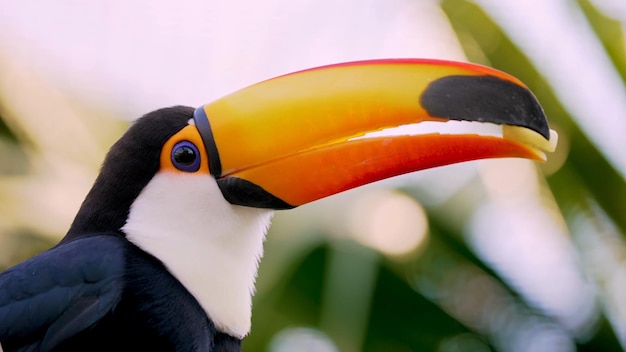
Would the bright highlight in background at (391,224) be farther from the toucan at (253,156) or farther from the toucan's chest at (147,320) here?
the toucan's chest at (147,320)

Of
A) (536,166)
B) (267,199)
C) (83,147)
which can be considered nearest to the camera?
(267,199)

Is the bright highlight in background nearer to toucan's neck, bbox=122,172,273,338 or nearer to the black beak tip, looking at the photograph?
toucan's neck, bbox=122,172,273,338

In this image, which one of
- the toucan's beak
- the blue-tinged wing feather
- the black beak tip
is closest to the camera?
the blue-tinged wing feather

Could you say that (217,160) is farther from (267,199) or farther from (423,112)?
(423,112)

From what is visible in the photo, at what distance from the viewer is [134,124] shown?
2775 mm

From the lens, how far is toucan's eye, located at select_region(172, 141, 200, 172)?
2.67m

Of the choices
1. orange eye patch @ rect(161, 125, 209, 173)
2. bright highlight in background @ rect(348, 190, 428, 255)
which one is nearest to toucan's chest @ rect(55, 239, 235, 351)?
orange eye patch @ rect(161, 125, 209, 173)

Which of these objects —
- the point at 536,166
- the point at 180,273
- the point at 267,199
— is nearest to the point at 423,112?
the point at 267,199

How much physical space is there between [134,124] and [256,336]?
225 cm

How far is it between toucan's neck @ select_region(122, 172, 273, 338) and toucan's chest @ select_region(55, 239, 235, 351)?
0.07m

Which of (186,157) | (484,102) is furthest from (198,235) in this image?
(484,102)

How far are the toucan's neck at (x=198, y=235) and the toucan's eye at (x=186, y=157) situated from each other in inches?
1.1

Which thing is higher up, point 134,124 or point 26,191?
A: point 134,124

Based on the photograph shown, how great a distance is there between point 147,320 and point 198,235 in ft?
1.20
